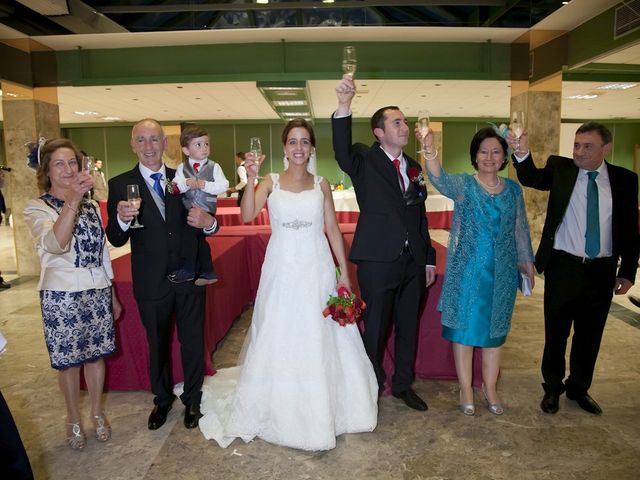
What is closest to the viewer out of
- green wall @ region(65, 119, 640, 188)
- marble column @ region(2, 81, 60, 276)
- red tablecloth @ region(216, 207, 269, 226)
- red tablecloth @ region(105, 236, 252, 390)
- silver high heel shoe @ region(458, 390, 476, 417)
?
silver high heel shoe @ region(458, 390, 476, 417)

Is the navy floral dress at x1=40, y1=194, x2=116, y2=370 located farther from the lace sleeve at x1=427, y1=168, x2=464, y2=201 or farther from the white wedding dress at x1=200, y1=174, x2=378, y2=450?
the lace sleeve at x1=427, y1=168, x2=464, y2=201

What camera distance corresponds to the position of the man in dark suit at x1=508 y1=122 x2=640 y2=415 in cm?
300

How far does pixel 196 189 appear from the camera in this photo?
8.86 feet

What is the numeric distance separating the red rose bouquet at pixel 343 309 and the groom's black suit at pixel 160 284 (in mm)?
815

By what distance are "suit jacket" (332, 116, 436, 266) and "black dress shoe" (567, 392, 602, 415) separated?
1421 millimetres

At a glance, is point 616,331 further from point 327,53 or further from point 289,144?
point 327,53

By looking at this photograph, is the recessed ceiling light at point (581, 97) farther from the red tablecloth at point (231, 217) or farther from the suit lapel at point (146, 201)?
the suit lapel at point (146, 201)

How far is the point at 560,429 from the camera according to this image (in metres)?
2.95

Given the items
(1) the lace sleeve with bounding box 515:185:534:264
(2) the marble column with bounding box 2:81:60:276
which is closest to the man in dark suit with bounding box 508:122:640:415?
(1) the lace sleeve with bounding box 515:185:534:264

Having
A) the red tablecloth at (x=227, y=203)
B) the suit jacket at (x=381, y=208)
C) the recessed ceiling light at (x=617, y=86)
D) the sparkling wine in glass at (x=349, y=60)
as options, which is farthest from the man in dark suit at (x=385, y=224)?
the recessed ceiling light at (x=617, y=86)

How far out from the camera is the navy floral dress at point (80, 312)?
2588mm

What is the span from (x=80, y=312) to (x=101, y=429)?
761 millimetres

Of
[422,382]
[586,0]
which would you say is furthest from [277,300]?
[586,0]

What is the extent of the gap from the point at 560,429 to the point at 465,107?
12422 millimetres
